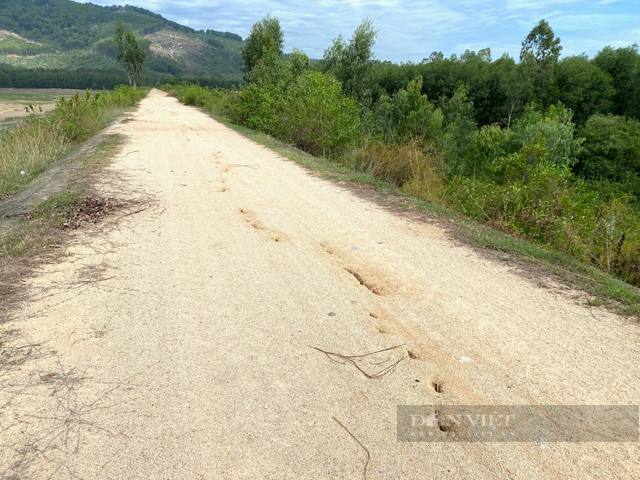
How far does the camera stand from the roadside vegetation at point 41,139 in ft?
29.3

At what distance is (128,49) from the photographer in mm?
53250

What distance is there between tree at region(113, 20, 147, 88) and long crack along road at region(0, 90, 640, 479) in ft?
192

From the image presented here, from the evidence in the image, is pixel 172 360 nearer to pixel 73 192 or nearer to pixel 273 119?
pixel 73 192

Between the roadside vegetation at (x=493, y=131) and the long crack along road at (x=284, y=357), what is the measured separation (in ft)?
4.13

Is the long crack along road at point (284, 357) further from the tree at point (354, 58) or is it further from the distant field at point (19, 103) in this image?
the tree at point (354, 58)

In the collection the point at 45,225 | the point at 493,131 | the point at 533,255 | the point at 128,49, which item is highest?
the point at 128,49

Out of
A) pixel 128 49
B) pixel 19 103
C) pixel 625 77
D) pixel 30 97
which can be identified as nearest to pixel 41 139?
pixel 19 103

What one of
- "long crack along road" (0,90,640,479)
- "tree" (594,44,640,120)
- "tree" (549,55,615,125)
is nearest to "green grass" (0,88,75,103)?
"long crack along road" (0,90,640,479)

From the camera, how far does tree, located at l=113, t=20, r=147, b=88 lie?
2067 inches

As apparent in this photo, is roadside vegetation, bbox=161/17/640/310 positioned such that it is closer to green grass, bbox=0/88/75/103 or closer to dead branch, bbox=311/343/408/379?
dead branch, bbox=311/343/408/379

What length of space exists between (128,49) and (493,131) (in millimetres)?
47876

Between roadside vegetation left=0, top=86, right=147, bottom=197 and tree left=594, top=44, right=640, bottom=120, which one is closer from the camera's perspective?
roadside vegetation left=0, top=86, right=147, bottom=197

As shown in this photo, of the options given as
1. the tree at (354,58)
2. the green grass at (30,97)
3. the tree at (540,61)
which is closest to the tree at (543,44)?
the tree at (540,61)

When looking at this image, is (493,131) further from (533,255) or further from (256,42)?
(533,255)
